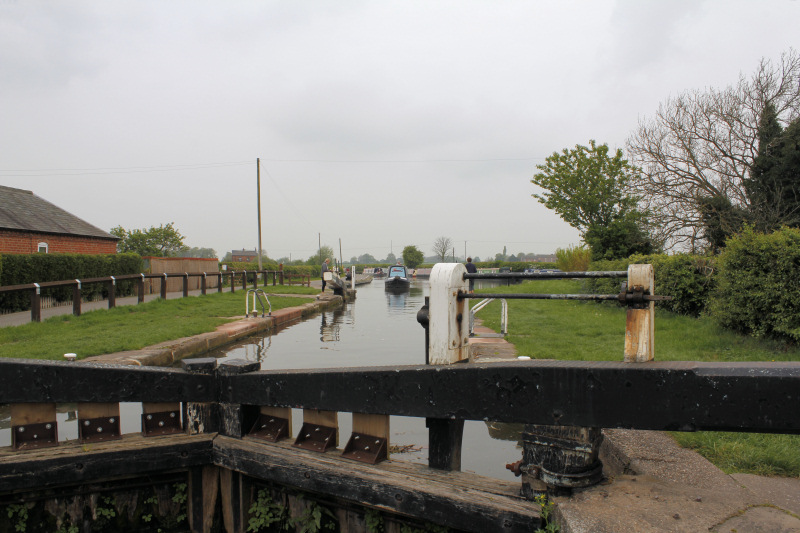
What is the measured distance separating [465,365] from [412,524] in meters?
0.84

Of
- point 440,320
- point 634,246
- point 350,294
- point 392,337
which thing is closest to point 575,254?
point 634,246

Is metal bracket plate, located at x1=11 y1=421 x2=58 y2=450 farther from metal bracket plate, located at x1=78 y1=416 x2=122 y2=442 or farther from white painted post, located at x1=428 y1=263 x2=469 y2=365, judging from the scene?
white painted post, located at x1=428 y1=263 x2=469 y2=365

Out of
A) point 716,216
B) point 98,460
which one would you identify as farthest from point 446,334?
point 716,216

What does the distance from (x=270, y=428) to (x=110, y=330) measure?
7.05 metres

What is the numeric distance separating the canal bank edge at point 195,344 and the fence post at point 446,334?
311cm

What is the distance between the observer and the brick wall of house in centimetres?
2039

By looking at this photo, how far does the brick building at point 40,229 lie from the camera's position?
68.1 ft

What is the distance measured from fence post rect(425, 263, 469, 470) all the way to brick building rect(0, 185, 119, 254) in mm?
22074

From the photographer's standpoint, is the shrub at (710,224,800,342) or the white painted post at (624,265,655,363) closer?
the white painted post at (624,265,655,363)

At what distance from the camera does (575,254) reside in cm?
3119

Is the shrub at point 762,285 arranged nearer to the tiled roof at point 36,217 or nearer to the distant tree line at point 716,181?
the distant tree line at point 716,181

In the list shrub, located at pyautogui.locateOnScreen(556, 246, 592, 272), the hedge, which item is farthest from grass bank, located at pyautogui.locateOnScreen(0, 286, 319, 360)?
shrub, located at pyautogui.locateOnScreen(556, 246, 592, 272)

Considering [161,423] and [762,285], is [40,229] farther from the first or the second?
[762,285]

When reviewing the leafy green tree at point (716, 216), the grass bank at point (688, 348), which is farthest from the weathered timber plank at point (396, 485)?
the leafy green tree at point (716, 216)
